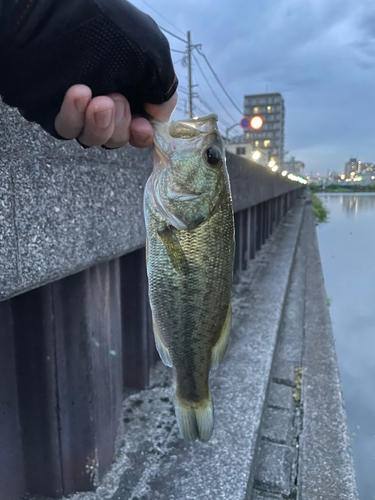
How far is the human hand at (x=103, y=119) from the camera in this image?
4.20ft

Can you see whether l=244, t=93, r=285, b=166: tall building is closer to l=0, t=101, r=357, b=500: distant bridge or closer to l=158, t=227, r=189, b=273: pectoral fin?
l=0, t=101, r=357, b=500: distant bridge

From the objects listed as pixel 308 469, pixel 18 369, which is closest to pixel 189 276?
pixel 18 369

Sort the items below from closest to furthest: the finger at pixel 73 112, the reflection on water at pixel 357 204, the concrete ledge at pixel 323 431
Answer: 1. the finger at pixel 73 112
2. the concrete ledge at pixel 323 431
3. the reflection on water at pixel 357 204

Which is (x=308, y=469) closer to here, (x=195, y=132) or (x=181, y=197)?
(x=181, y=197)

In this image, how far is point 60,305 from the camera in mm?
2158

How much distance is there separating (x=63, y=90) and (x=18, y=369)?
1.62 m

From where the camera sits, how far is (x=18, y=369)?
7.09 ft

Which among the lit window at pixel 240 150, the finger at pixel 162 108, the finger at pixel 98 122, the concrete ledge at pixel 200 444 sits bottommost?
the concrete ledge at pixel 200 444

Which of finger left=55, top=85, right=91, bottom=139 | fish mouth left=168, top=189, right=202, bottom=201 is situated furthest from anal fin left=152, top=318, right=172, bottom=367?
finger left=55, top=85, right=91, bottom=139

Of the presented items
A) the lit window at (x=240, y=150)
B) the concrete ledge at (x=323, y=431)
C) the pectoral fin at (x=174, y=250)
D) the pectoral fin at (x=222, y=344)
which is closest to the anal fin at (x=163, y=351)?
the pectoral fin at (x=222, y=344)

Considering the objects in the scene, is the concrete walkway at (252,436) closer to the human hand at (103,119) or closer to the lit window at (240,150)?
the human hand at (103,119)

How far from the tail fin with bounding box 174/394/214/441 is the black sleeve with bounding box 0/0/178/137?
1.57 meters

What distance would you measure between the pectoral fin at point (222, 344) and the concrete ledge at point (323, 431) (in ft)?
4.34

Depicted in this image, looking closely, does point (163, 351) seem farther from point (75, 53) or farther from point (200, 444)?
point (75, 53)
